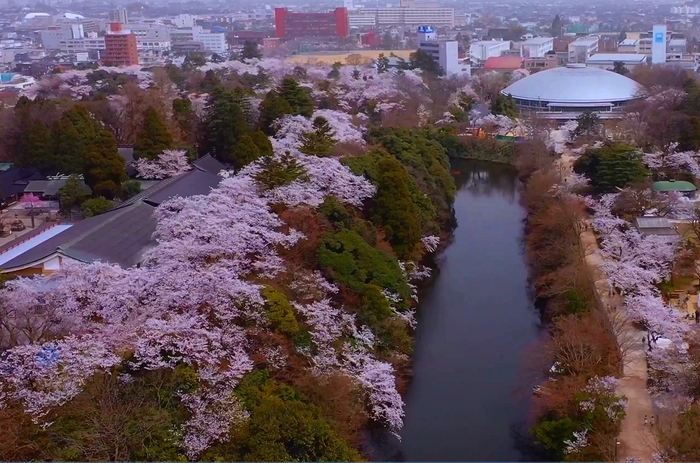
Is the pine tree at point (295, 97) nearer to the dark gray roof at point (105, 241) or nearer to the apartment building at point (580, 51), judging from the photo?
the dark gray roof at point (105, 241)

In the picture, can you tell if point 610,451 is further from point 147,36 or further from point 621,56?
point 147,36

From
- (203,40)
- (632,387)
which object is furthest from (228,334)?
(203,40)

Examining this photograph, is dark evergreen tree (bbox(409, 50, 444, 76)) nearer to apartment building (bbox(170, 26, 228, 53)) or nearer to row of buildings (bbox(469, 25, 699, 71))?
row of buildings (bbox(469, 25, 699, 71))

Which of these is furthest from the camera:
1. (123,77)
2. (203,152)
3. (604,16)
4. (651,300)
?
(604,16)

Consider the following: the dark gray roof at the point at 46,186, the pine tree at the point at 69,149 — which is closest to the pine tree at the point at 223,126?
the pine tree at the point at 69,149

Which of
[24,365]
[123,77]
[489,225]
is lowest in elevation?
[489,225]

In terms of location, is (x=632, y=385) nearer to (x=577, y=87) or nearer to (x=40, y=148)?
(x=40, y=148)

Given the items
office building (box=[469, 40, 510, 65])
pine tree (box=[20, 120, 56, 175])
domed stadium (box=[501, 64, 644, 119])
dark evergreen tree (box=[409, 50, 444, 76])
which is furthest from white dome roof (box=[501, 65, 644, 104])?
pine tree (box=[20, 120, 56, 175])

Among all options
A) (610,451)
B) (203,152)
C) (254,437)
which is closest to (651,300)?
(610,451)
